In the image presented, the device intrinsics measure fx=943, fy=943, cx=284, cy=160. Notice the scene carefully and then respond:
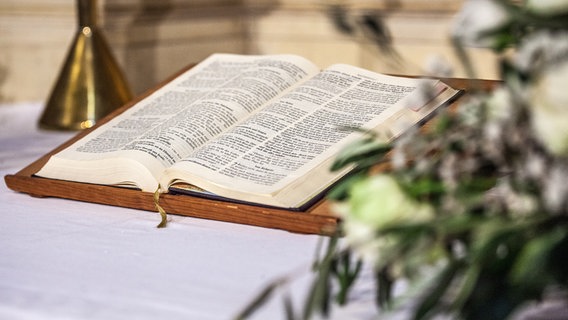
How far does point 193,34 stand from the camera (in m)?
3.43

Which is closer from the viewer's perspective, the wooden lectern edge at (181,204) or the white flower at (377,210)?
the white flower at (377,210)

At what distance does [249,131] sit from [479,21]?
0.79 meters

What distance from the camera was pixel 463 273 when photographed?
2.78ft

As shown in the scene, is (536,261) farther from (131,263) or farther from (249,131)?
(249,131)

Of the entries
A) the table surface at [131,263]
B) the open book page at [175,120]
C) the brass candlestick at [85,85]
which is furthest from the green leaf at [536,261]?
the brass candlestick at [85,85]

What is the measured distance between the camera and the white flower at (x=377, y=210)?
782 millimetres

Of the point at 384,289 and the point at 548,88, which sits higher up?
the point at 548,88

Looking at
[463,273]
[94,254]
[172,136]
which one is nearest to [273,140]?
[172,136]

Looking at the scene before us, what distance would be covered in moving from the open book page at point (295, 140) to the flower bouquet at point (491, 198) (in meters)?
0.55

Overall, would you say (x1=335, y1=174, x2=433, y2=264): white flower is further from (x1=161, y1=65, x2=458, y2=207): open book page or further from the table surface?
(x1=161, y1=65, x2=458, y2=207): open book page

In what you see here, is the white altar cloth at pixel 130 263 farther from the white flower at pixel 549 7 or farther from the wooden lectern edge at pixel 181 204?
the white flower at pixel 549 7

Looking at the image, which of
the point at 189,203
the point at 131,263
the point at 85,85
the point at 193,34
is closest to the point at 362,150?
the point at 131,263

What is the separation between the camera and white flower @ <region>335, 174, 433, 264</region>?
0.78 m

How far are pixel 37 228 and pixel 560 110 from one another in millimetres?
932
